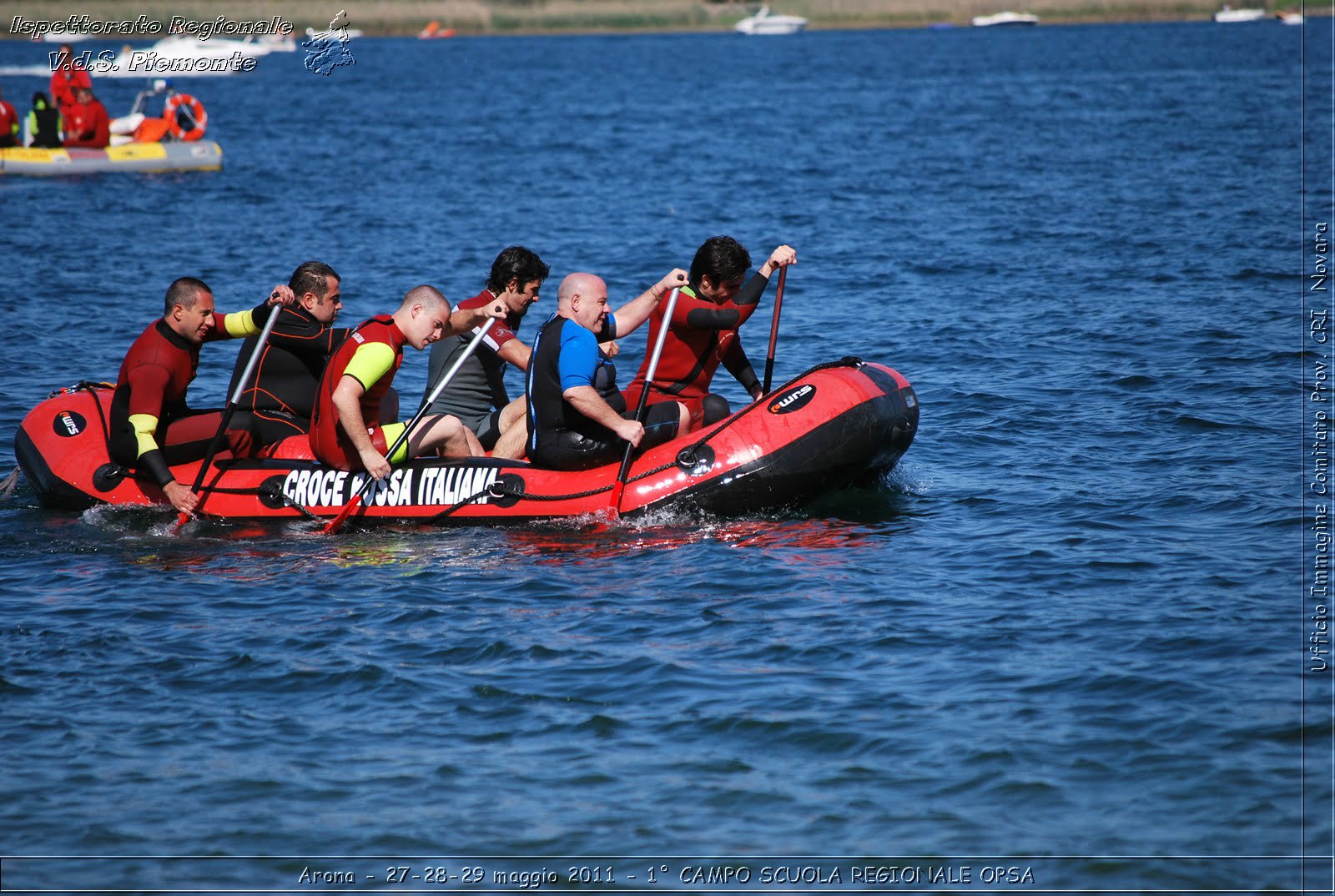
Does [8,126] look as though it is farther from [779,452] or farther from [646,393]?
[779,452]

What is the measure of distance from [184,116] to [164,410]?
2262 centimetres

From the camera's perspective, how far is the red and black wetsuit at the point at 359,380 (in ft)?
27.0

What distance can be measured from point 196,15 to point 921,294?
233ft

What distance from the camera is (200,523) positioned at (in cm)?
888

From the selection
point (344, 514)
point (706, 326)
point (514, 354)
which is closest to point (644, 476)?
point (706, 326)

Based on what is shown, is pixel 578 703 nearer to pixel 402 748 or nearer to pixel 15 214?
pixel 402 748

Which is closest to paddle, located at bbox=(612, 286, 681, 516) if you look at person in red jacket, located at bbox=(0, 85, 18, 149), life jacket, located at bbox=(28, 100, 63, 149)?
life jacket, located at bbox=(28, 100, 63, 149)

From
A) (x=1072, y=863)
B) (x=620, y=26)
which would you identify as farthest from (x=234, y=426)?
(x=620, y=26)

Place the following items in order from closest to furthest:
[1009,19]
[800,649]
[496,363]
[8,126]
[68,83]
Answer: [800,649], [496,363], [8,126], [68,83], [1009,19]

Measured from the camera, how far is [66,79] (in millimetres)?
25234

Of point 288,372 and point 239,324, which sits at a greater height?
point 239,324

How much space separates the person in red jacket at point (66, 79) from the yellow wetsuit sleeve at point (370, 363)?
19215mm

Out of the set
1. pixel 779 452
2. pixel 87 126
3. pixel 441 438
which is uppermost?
pixel 87 126

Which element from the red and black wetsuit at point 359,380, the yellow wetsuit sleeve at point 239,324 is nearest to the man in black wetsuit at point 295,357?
the yellow wetsuit sleeve at point 239,324
